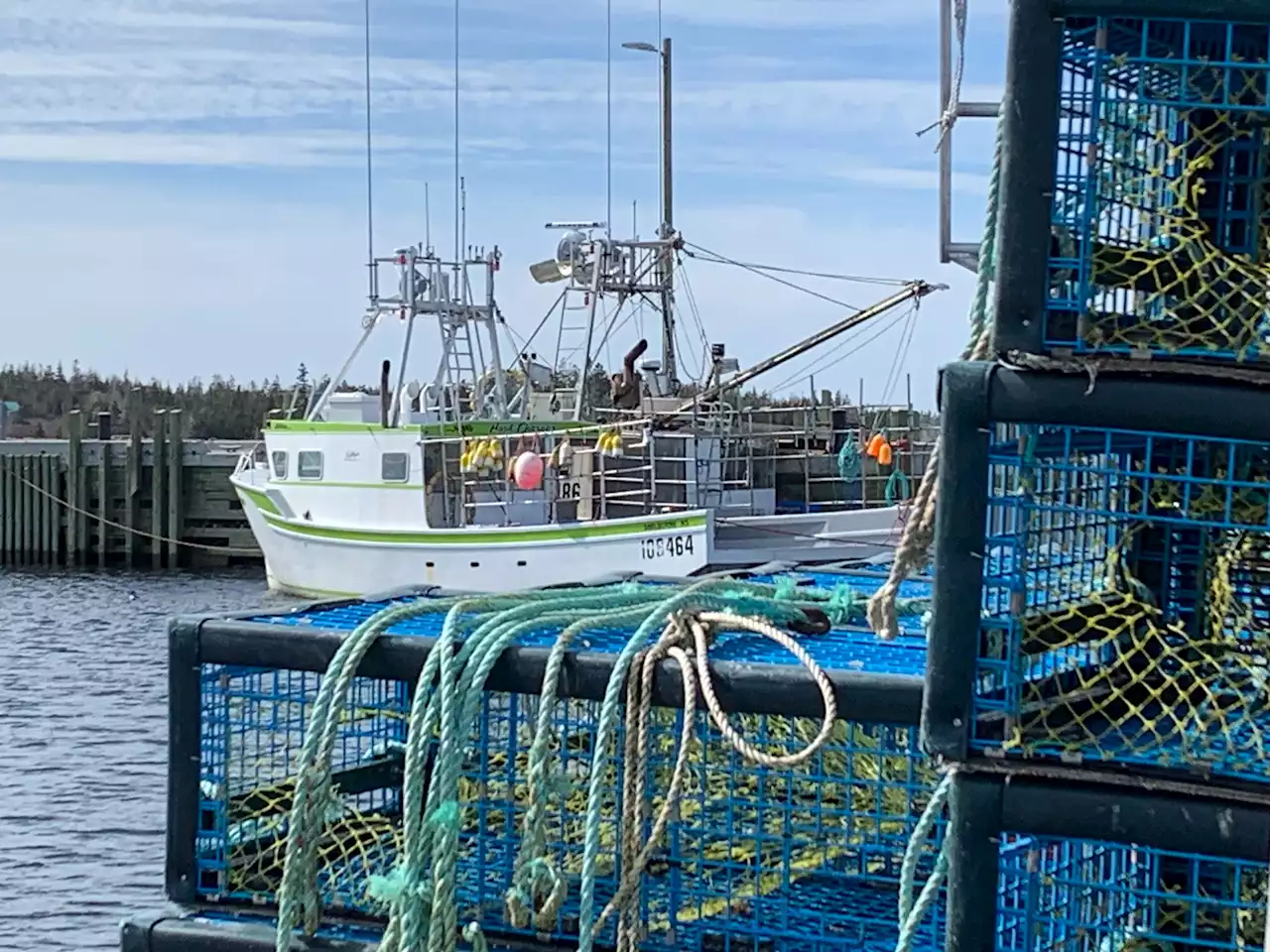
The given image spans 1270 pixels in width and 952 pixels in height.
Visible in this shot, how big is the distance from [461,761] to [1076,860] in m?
1.06

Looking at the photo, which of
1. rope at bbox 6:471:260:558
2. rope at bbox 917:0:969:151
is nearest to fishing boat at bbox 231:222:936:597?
rope at bbox 6:471:260:558

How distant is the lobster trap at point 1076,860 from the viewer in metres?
2.46

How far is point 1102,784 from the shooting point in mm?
2516

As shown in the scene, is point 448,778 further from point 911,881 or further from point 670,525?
point 670,525

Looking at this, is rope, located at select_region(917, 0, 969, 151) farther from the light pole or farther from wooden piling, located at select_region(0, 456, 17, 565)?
wooden piling, located at select_region(0, 456, 17, 565)

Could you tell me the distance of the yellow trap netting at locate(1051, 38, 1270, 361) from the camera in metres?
2.51

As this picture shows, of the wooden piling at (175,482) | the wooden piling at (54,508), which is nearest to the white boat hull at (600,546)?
the wooden piling at (175,482)

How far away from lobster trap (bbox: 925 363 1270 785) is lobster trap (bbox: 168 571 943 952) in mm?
243

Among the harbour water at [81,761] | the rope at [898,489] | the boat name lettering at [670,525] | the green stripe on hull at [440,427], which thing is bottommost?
the harbour water at [81,761]

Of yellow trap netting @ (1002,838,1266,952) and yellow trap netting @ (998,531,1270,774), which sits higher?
yellow trap netting @ (998,531,1270,774)

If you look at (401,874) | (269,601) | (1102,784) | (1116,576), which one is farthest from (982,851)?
(269,601)

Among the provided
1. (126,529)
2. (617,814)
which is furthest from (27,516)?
(617,814)

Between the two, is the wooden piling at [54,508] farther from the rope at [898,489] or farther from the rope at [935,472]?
the rope at [935,472]

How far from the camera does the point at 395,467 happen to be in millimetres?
23250
